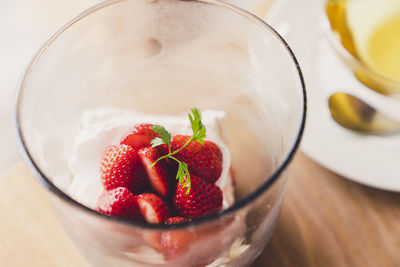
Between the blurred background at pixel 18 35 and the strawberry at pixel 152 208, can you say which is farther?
the blurred background at pixel 18 35

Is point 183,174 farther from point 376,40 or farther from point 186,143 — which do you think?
point 376,40

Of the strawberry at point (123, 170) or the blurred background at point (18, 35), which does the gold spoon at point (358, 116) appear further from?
the blurred background at point (18, 35)

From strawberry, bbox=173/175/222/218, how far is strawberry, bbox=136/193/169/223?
0.02m

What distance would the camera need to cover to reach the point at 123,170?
0.50 metres

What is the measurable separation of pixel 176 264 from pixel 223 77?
0.27 metres

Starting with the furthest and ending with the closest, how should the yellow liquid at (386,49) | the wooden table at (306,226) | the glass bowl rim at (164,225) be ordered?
1. the yellow liquid at (386,49)
2. the wooden table at (306,226)
3. the glass bowl rim at (164,225)

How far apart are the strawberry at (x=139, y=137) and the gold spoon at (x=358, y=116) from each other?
0.93 feet

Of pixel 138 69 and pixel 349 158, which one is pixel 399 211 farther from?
pixel 138 69

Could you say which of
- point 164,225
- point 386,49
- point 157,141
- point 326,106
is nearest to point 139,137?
point 157,141

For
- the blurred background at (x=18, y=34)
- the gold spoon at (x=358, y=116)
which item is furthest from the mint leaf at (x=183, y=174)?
the blurred background at (x=18, y=34)

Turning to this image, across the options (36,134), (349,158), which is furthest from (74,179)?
(349,158)

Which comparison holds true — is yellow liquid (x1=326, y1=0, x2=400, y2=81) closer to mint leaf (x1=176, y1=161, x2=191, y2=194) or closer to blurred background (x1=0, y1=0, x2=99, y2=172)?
mint leaf (x1=176, y1=161, x2=191, y2=194)

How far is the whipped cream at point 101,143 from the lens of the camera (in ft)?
1.75

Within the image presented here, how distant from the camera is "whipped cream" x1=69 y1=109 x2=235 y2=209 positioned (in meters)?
0.53
